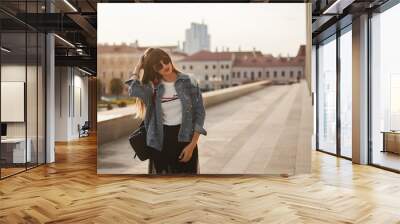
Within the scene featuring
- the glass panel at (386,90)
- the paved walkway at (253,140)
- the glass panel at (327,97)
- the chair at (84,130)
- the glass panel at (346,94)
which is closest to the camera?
the paved walkway at (253,140)

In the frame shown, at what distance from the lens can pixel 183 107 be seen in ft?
21.6

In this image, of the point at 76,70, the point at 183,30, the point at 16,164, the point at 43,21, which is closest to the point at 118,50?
the point at 183,30

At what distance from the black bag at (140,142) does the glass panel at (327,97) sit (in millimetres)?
5282

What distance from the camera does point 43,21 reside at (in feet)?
25.9

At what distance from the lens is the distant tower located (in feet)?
22.2

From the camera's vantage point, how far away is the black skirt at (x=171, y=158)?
6.61m

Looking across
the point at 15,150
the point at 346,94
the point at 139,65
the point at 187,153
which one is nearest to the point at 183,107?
the point at 187,153

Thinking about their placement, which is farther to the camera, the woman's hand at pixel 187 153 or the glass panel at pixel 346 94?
the glass panel at pixel 346 94

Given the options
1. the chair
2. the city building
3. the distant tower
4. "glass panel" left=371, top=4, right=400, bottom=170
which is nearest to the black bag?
the city building

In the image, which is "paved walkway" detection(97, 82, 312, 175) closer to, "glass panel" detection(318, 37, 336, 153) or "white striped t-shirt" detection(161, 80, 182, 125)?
"white striped t-shirt" detection(161, 80, 182, 125)

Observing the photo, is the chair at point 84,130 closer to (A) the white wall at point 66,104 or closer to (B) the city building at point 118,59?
(A) the white wall at point 66,104

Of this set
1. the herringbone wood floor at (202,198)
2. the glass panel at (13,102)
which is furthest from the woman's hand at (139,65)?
the glass panel at (13,102)

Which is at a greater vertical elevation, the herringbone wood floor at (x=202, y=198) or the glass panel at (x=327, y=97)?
the glass panel at (x=327, y=97)

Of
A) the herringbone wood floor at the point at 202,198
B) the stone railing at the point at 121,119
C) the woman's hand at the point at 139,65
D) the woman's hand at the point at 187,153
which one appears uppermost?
the woman's hand at the point at 139,65
